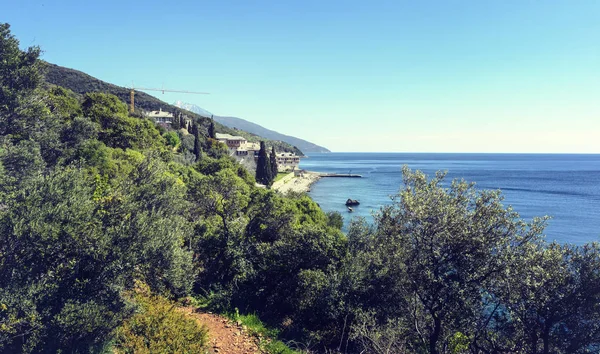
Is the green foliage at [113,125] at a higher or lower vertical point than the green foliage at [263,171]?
higher

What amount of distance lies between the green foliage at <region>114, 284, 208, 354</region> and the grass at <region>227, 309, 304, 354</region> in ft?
7.46

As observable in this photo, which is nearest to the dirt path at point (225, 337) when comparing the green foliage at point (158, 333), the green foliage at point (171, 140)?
the green foliage at point (158, 333)

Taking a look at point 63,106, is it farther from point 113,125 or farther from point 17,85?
point 17,85

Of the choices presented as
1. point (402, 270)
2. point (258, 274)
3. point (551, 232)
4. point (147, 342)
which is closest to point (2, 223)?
point (147, 342)

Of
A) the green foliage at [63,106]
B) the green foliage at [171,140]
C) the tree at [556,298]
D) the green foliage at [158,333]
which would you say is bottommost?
the green foliage at [158,333]

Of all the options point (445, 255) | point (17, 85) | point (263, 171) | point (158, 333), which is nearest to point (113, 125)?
point (17, 85)

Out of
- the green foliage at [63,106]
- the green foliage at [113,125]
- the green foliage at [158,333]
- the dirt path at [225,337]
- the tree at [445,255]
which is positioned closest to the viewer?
the green foliage at [158,333]

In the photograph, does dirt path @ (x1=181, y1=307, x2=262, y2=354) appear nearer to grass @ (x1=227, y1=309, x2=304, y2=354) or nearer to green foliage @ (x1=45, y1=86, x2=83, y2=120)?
grass @ (x1=227, y1=309, x2=304, y2=354)

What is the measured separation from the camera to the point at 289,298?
49.4ft

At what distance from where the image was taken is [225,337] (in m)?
11.8

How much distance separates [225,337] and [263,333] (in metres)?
1.47

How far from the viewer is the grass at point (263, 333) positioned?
11.4 metres

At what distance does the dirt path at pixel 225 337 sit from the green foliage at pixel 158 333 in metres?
0.85

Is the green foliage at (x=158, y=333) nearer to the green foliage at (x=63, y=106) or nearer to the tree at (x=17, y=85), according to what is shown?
the tree at (x=17, y=85)
